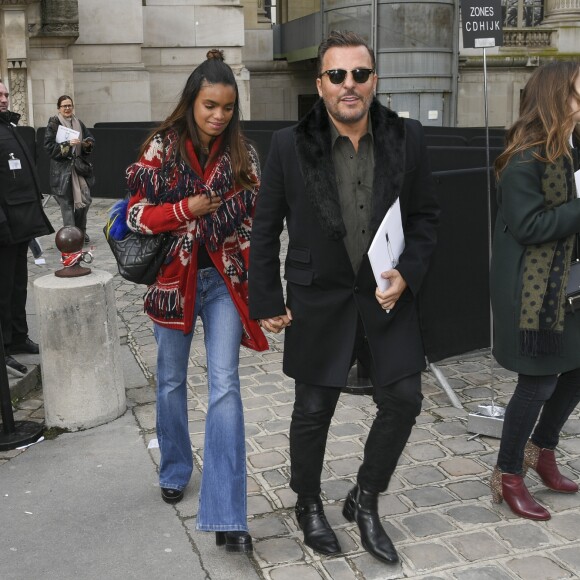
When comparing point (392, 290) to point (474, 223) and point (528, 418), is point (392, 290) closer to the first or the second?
point (528, 418)

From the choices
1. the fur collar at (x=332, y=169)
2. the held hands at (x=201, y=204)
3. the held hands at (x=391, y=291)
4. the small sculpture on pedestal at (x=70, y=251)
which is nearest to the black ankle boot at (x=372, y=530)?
the held hands at (x=391, y=291)

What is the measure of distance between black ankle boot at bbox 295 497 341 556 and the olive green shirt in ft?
3.55

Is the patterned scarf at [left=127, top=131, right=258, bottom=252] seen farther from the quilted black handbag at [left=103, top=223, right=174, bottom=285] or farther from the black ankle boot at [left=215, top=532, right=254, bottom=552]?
the black ankle boot at [left=215, top=532, right=254, bottom=552]

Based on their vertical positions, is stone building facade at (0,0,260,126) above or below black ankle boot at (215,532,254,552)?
above

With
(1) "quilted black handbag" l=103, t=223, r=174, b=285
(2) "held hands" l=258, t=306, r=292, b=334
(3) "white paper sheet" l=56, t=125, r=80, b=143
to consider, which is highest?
(3) "white paper sheet" l=56, t=125, r=80, b=143

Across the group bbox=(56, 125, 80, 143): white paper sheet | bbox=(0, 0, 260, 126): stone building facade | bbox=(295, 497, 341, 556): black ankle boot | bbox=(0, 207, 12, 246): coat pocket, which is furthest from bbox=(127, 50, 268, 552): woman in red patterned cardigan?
bbox=(0, 0, 260, 126): stone building facade

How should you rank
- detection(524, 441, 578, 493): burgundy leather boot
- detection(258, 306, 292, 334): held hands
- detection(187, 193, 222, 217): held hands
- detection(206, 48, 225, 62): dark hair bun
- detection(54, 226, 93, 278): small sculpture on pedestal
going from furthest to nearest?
detection(54, 226, 93, 278): small sculpture on pedestal < detection(206, 48, 225, 62): dark hair bun < detection(524, 441, 578, 493): burgundy leather boot < detection(187, 193, 222, 217): held hands < detection(258, 306, 292, 334): held hands

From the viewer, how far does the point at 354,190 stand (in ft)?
12.7

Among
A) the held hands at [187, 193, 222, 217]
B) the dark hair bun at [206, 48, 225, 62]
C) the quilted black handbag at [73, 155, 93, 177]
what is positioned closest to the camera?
the held hands at [187, 193, 222, 217]

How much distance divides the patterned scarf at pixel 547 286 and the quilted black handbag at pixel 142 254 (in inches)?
63.1

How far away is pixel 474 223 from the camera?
636 cm

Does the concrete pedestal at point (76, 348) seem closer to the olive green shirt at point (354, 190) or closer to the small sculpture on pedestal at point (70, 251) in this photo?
the small sculpture on pedestal at point (70, 251)

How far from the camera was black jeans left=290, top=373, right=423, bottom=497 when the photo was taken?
3.87 metres

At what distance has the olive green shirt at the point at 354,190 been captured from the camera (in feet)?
12.6
